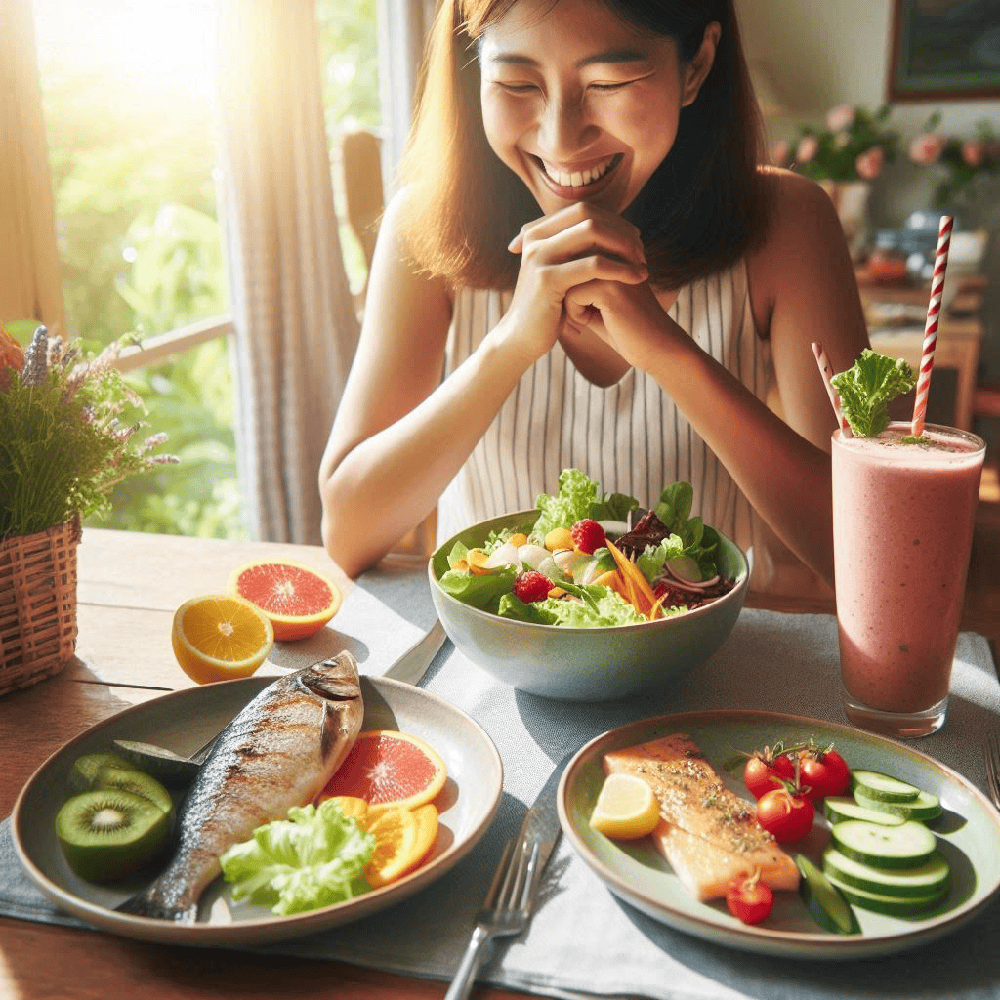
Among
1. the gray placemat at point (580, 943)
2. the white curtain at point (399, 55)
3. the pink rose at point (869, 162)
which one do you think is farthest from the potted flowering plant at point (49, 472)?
the pink rose at point (869, 162)

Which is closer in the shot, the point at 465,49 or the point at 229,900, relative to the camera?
the point at 229,900

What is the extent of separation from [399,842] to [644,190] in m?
1.28

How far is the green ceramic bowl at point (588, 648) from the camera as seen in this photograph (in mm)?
949

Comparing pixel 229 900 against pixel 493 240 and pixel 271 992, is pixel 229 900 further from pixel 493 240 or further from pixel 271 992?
pixel 493 240

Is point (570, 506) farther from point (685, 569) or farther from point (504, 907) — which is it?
point (504, 907)

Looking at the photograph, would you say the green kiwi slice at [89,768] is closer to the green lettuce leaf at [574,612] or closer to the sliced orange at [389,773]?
the sliced orange at [389,773]

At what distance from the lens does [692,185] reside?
1.67 meters

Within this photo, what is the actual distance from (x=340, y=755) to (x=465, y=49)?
1.15 metres

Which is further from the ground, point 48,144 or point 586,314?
point 48,144

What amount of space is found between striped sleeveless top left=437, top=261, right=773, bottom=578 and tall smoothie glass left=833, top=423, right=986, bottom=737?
0.73 metres

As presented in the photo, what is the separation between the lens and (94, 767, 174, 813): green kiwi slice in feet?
2.60

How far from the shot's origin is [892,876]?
27.8 inches

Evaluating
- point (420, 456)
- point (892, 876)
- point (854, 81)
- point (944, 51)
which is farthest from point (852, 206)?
point (892, 876)

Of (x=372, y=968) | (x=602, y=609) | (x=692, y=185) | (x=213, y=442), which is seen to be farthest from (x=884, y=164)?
(x=372, y=968)
